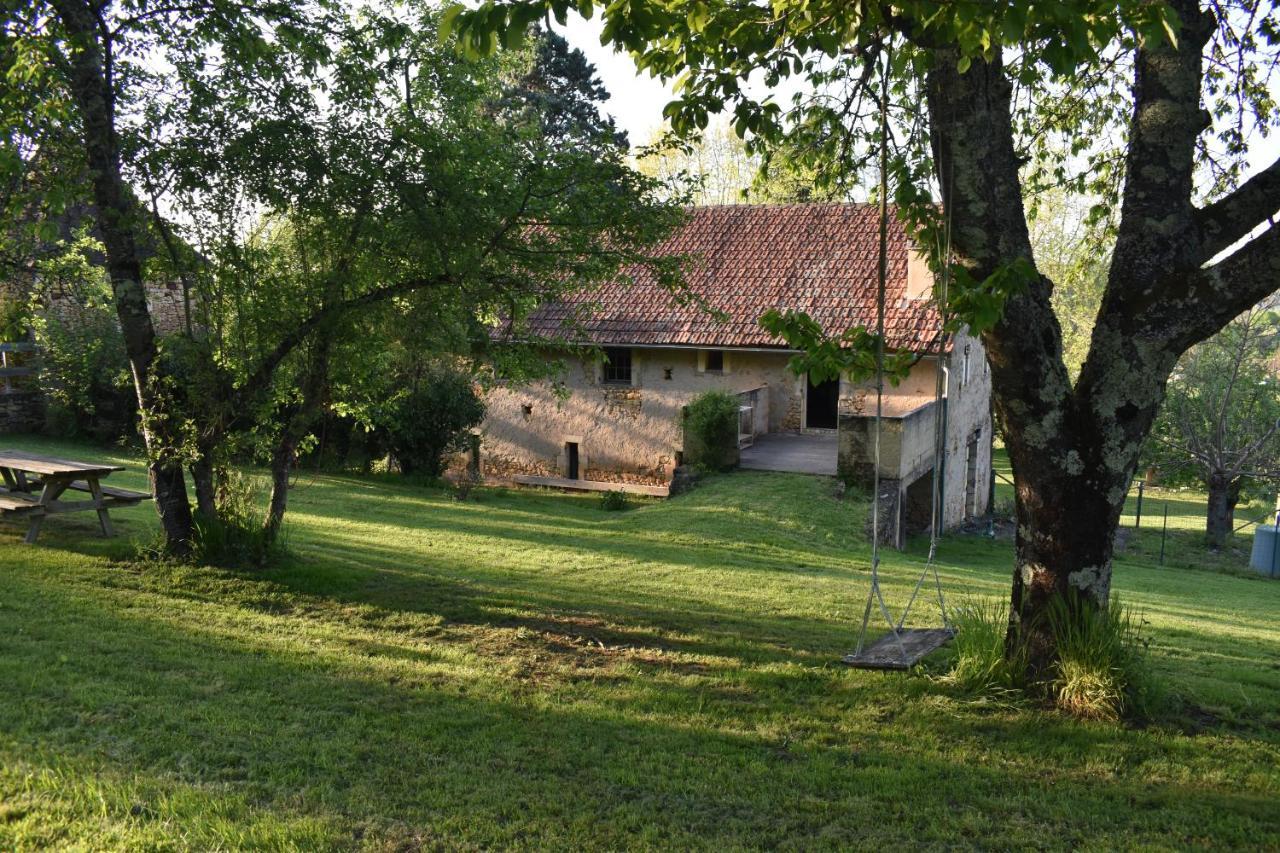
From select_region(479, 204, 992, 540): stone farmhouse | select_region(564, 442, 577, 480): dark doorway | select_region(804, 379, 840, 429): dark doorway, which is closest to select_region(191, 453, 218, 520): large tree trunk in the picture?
select_region(479, 204, 992, 540): stone farmhouse

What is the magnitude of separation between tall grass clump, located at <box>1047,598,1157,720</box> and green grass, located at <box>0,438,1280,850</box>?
0.58 feet

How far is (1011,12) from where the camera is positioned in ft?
14.4

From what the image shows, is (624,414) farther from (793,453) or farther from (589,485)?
(793,453)

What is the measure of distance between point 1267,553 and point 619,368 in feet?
49.0

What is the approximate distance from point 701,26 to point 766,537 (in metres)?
11.3

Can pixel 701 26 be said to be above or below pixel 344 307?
above

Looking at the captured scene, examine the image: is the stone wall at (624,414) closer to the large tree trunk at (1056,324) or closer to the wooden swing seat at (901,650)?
the wooden swing seat at (901,650)

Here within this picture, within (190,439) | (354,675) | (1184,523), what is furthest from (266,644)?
(1184,523)

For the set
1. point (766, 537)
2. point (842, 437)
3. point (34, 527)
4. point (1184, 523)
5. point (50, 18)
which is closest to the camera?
point (50, 18)

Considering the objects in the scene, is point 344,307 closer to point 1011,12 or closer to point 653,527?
point 1011,12

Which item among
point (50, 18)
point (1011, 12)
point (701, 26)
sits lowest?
point (1011, 12)

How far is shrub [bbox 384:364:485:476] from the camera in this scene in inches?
871

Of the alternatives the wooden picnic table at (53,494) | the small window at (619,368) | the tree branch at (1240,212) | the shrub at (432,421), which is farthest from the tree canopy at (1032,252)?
the small window at (619,368)

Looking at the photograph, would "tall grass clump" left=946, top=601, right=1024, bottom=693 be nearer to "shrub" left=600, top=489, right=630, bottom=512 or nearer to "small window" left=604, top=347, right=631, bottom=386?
"shrub" left=600, top=489, right=630, bottom=512
